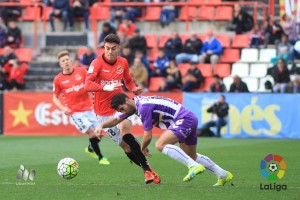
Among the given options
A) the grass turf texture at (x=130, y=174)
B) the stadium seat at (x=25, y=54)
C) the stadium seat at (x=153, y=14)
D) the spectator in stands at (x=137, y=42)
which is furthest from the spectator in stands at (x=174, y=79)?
the stadium seat at (x=25, y=54)

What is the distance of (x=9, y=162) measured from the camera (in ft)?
58.7

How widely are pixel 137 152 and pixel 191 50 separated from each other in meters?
16.2

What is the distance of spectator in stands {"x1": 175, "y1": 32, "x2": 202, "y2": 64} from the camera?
29.7 metres

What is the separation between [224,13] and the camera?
32.0 meters

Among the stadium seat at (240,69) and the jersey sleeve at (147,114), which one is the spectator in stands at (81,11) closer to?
the stadium seat at (240,69)

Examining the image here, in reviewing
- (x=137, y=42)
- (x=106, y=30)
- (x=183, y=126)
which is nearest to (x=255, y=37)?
(x=137, y=42)

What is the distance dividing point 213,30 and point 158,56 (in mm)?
3293

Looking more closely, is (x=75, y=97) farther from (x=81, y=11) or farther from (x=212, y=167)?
(x=81, y=11)

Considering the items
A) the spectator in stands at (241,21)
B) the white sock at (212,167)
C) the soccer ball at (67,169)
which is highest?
the spectator in stands at (241,21)

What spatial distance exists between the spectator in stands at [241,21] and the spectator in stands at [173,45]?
221 centimetres

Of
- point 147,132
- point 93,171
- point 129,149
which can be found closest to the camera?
point 147,132

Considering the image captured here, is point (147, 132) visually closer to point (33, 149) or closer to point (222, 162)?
point (222, 162)

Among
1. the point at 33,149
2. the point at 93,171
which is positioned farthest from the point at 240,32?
the point at 93,171

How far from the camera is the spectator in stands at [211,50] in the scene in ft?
97.2
